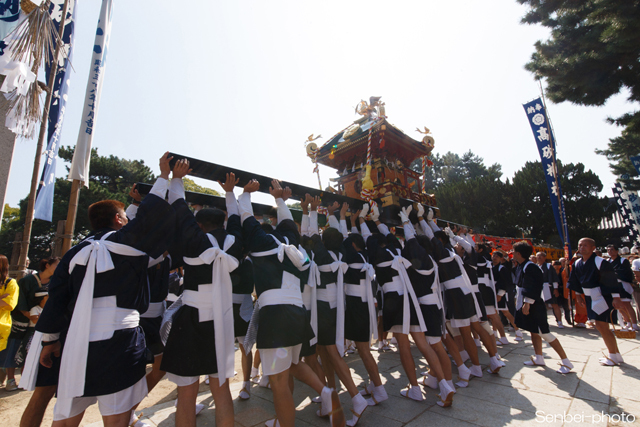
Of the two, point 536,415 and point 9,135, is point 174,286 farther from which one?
point 536,415

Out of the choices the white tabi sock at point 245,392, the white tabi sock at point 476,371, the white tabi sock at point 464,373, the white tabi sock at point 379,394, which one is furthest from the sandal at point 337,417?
the white tabi sock at point 476,371

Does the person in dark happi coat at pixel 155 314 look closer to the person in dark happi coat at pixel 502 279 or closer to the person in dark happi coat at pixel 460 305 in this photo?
the person in dark happi coat at pixel 460 305

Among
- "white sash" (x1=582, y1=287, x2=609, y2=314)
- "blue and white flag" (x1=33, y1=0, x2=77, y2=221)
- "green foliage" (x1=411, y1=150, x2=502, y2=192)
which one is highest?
"green foliage" (x1=411, y1=150, x2=502, y2=192)

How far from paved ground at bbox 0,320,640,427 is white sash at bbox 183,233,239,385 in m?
1.11

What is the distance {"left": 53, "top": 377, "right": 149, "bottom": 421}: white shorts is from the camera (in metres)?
1.84

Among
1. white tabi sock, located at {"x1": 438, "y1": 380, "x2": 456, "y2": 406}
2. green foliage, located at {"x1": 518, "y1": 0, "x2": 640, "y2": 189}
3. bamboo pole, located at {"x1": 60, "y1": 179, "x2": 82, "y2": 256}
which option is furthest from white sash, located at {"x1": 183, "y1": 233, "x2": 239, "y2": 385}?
green foliage, located at {"x1": 518, "y1": 0, "x2": 640, "y2": 189}

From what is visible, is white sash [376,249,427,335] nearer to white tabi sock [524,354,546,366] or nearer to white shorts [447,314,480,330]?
white shorts [447,314,480,330]

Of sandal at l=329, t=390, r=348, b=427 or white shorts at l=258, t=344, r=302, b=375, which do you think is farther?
sandal at l=329, t=390, r=348, b=427

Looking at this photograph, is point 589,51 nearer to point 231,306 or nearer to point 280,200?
point 280,200

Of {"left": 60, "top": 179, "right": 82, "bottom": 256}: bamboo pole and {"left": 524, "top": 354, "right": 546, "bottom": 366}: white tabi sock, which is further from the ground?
{"left": 60, "top": 179, "right": 82, "bottom": 256}: bamboo pole

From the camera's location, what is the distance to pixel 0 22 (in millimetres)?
4285

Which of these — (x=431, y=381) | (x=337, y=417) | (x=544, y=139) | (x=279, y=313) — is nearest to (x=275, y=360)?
(x=279, y=313)

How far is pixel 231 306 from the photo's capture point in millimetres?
2488

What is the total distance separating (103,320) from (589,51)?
309 inches
